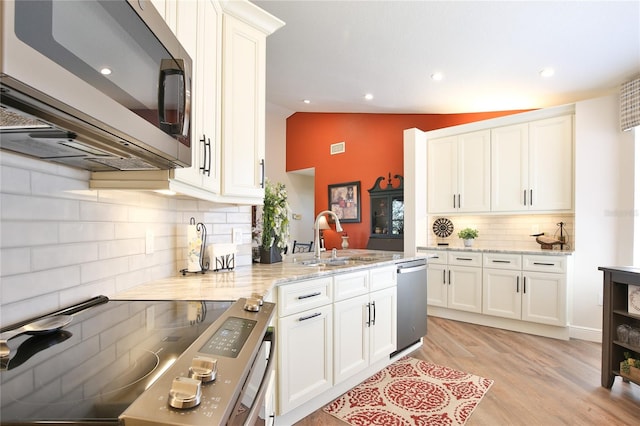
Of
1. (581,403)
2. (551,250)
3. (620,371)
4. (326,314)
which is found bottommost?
(581,403)

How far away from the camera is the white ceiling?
2328mm

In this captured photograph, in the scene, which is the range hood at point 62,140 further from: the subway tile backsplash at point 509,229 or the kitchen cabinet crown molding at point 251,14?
the subway tile backsplash at point 509,229

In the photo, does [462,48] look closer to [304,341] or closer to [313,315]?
[313,315]

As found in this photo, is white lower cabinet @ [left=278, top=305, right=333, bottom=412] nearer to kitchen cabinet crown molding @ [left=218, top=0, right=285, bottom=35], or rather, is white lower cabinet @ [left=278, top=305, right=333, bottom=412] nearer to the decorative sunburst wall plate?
kitchen cabinet crown molding @ [left=218, top=0, right=285, bottom=35]

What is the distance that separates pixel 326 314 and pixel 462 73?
112 inches

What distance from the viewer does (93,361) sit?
71cm

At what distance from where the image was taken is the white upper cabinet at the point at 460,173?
4066 millimetres

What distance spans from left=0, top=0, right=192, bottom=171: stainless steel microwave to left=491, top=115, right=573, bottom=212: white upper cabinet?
3902mm

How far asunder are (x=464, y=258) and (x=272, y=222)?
2.73 metres

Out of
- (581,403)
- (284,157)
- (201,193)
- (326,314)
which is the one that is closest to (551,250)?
(581,403)

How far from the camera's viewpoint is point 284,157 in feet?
24.2

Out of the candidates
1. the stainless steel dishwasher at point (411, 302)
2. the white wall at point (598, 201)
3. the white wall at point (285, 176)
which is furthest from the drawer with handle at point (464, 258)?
the white wall at point (285, 176)

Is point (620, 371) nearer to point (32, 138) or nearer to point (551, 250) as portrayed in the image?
point (551, 250)

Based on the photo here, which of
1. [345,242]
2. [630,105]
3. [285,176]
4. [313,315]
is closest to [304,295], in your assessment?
[313,315]
